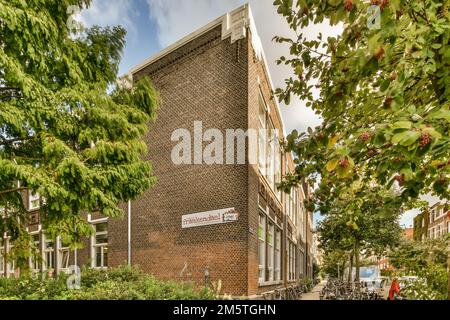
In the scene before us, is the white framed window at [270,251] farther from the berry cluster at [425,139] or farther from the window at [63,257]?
the berry cluster at [425,139]

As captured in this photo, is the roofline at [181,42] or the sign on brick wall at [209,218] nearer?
the sign on brick wall at [209,218]

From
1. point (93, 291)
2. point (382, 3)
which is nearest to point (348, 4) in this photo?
point (382, 3)

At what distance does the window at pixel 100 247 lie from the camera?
1661 cm

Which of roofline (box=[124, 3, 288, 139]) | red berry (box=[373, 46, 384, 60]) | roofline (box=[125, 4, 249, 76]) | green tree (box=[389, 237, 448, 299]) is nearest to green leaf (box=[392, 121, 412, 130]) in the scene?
red berry (box=[373, 46, 384, 60])

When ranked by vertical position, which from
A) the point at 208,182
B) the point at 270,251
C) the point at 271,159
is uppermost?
the point at 271,159

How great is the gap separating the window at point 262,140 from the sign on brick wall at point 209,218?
2.63 meters

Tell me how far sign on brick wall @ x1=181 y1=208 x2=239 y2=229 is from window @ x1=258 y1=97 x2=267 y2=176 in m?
2.63

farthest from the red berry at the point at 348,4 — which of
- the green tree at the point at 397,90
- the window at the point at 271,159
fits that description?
the window at the point at 271,159

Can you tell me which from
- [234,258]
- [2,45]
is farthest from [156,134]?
[2,45]

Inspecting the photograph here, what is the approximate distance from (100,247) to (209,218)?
23.7 ft

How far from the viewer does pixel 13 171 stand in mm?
6074

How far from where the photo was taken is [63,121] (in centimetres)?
695

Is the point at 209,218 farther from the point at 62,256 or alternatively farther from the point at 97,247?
the point at 62,256

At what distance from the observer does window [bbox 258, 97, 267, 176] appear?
14.3 meters
